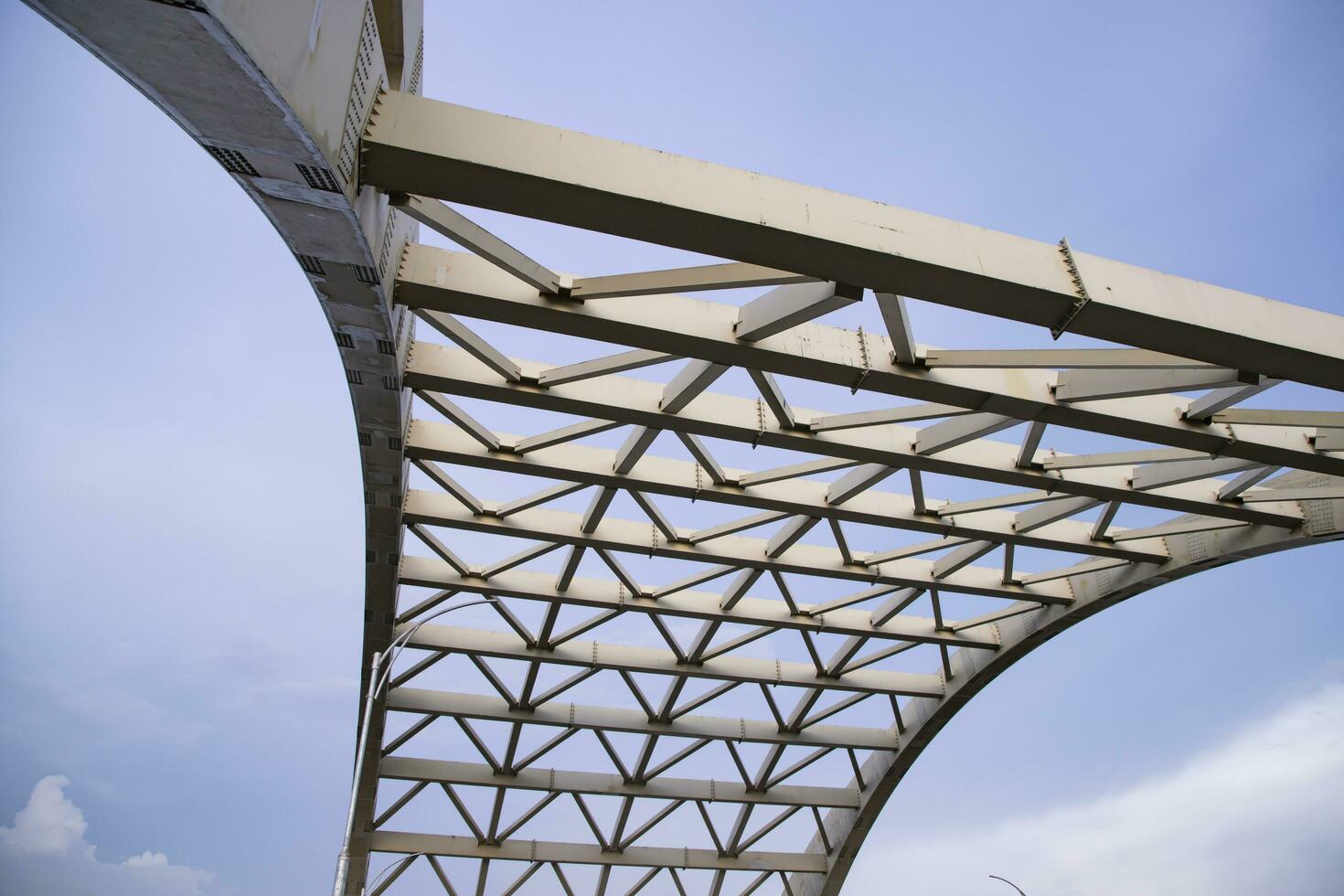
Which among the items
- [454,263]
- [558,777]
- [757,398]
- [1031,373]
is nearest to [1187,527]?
[1031,373]

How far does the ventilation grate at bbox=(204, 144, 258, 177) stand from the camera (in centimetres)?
742

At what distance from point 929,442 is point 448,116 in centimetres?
973

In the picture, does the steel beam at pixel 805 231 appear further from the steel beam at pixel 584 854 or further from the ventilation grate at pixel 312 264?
the steel beam at pixel 584 854

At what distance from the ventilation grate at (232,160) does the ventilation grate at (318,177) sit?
16.3 inches

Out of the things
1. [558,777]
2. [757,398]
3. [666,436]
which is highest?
[666,436]

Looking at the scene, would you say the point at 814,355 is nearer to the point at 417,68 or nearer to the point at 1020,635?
the point at 417,68

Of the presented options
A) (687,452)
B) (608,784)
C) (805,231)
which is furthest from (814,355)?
(608,784)

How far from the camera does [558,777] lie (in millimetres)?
30438

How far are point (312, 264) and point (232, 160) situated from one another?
214 centimetres

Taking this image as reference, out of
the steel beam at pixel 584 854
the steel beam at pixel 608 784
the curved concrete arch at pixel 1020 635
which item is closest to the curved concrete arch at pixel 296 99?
the curved concrete arch at pixel 1020 635

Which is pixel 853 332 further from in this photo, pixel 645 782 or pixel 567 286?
pixel 645 782

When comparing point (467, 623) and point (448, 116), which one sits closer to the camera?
point (448, 116)

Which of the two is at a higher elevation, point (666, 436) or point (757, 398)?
point (666, 436)

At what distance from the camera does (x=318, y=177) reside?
302 inches
